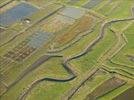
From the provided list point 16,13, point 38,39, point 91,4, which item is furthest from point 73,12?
point 38,39

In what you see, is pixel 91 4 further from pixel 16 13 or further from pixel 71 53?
pixel 71 53

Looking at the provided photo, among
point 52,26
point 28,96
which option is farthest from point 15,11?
point 28,96

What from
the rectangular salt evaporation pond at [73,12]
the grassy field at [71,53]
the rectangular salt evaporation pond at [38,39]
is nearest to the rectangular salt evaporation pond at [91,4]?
the grassy field at [71,53]

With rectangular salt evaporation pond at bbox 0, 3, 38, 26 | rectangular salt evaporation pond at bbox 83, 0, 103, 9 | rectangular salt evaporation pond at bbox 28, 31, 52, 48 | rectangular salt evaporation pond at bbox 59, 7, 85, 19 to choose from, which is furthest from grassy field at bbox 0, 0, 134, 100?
rectangular salt evaporation pond at bbox 0, 3, 38, 26

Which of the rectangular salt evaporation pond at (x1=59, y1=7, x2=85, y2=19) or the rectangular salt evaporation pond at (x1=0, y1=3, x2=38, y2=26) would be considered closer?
the rectangular salt evaporation pond at (x1=0, y1=3, x2=38, y2=26)

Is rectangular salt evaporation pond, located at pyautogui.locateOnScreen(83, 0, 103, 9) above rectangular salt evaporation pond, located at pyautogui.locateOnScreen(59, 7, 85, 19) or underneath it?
above

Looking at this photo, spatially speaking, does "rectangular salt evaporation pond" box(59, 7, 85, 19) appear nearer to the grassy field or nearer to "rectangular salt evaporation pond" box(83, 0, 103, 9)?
the grassy field
